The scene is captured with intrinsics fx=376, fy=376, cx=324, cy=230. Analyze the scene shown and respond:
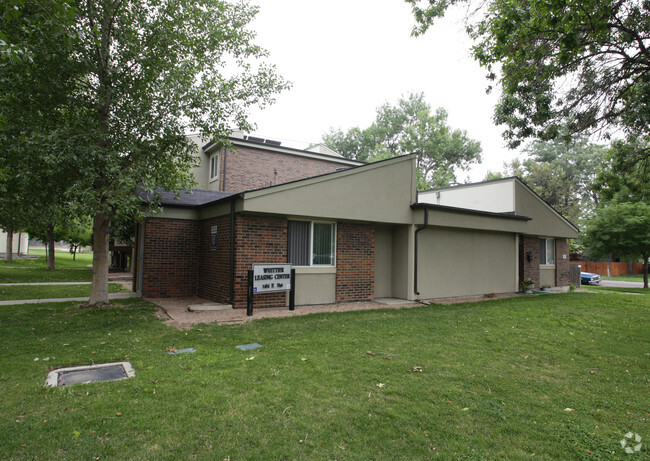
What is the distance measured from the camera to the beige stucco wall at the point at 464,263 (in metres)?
12.0

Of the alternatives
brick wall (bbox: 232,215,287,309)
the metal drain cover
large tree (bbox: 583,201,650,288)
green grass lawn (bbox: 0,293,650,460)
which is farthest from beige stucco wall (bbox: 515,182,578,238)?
the metal drain cover

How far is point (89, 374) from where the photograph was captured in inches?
180

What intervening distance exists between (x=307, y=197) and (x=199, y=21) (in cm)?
539

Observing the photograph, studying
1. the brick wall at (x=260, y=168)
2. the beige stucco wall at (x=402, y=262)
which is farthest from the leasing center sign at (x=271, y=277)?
the brick wall at (x=260, y=168)

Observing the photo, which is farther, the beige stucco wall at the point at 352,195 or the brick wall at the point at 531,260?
the brick wall at the point at 531,260

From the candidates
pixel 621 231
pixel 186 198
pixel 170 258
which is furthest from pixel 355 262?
pixel 621 231

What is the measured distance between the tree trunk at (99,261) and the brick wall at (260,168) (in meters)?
9.07

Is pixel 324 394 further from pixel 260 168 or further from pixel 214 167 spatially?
pixel 214 167

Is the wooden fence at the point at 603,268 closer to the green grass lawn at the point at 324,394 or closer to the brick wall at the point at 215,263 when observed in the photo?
the green grass lawn at the point at 324,394

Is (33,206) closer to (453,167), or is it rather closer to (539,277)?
(539,277)

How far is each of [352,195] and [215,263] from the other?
4.24m

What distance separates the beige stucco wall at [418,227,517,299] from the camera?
39.4 feet

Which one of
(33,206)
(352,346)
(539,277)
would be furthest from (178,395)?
(539,277)

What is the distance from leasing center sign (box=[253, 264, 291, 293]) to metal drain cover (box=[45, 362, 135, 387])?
3.82 m
